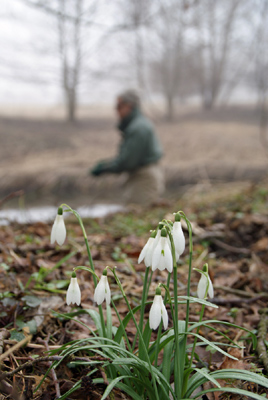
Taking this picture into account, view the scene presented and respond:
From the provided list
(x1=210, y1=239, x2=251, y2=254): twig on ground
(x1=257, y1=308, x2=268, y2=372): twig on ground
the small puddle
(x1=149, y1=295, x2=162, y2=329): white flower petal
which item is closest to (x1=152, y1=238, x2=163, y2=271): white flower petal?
(x1=149, y1=295, x2=162, y2=329): white flower petal

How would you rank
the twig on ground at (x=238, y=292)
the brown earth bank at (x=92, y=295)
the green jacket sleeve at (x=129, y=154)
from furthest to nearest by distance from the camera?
the green jacket sleeve at (x=129, y=154), the twig on ground at (x=238, y=292), the brown earth bank at (x=92, y=295)

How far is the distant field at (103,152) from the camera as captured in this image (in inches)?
435

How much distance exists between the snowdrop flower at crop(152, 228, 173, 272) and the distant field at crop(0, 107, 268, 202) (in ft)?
22.8

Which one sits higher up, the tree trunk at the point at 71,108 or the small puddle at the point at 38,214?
the tree trunk at the point at 71,108

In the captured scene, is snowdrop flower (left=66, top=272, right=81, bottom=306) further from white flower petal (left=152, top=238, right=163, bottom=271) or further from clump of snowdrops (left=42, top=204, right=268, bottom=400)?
white flower petal (left=152, top=238, right=163, bottom=271)

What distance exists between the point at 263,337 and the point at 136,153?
4.47m

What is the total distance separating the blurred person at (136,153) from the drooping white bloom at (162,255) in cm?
474

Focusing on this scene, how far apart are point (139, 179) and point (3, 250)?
400 centimetres

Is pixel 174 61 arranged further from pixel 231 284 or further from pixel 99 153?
pixel 231 284

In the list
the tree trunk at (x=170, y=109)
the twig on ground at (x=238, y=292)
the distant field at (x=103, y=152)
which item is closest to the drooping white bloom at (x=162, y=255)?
the twig on ground at (x=238, y=292)

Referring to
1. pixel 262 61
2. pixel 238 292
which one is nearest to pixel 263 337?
pixel 238 292

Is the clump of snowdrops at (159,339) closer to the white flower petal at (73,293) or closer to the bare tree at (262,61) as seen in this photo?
the white flower petal at (73,293)

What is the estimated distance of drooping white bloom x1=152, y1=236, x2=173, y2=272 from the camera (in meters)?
0.99

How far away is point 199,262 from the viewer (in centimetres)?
263
